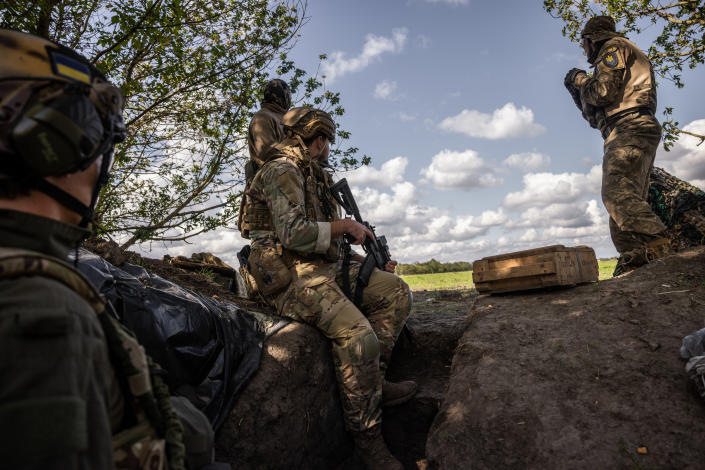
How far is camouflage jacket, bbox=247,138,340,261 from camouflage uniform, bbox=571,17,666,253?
3.63 m

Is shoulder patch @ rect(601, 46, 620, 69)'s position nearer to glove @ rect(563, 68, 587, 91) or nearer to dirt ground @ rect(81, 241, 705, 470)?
glove @ rect(563, 68, 587, 91)

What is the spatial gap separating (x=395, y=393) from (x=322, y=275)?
1.13 metres

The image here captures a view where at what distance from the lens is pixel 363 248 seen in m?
3.84

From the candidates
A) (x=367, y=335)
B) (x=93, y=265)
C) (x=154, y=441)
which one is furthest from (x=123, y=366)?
(x=367, y=335)

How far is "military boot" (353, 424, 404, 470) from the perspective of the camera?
2787mm

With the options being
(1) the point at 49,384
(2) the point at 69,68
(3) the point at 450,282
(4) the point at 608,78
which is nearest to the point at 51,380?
(1) the point at 49,384

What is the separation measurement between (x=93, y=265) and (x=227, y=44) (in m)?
→ 5.20

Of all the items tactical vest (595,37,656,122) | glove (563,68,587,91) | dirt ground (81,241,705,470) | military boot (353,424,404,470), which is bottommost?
military boot (353,424,404,470)

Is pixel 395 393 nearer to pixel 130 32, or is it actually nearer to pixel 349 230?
pixel 349 230

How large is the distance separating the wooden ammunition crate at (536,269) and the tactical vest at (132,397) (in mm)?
3888

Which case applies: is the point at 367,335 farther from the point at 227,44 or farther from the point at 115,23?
the point at 227,44

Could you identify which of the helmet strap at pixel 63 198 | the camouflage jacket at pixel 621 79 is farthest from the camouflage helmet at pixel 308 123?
the camouflage jacket at pixel 621 79

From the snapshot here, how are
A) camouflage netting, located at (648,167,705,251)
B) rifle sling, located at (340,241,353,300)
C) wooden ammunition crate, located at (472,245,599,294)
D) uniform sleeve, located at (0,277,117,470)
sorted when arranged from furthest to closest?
camouflage netting, located at (648,167,705,251) → wooden ammunition crate, located at (472,245,599,294) → rifle sling, located at (340,241,353,300) → uniform sleeve, located at (0,277,117,470)

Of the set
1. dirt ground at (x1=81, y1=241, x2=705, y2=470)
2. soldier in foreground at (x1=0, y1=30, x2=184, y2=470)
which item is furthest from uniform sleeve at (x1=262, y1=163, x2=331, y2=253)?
soldier in foreground at (x1=0, y1=30, x2=184, y2=470)
